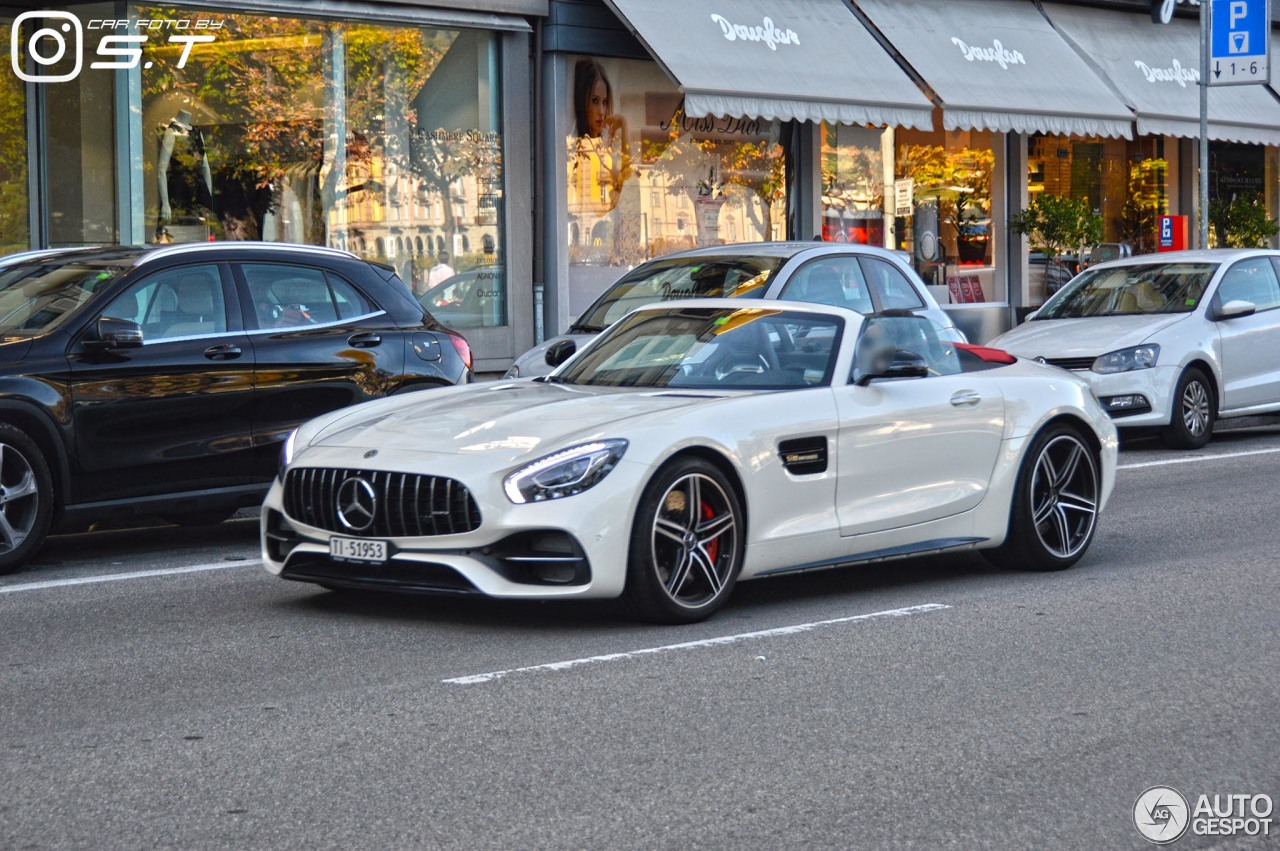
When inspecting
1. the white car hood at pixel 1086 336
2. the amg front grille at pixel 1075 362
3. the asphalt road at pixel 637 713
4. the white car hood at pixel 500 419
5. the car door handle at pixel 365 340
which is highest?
the white car hood at pixel 1086 336

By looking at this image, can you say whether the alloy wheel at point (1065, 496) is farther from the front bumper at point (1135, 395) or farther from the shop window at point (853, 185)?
the shop window at point (853, 185)

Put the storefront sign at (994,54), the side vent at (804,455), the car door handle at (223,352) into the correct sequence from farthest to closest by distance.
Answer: the storefront sign at (994,54), the car door handle at (223,352), the side vent at (804,455)

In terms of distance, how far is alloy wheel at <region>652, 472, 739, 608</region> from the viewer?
7.28 m

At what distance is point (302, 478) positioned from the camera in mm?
7574

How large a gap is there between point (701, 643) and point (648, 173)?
15.2 m

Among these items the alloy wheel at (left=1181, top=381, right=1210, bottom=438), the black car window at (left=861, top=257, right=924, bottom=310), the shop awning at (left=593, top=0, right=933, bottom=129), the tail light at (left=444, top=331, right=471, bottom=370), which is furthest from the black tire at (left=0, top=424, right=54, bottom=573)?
the shop awning at (left=593, top=0, right=933, bottom=129)

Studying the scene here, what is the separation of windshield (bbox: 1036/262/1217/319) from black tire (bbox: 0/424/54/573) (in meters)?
10.7

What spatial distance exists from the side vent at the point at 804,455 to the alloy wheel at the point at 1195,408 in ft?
28.7

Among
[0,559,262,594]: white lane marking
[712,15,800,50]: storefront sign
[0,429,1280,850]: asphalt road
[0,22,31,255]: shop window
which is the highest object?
[712,15,800,50]: storefront sign

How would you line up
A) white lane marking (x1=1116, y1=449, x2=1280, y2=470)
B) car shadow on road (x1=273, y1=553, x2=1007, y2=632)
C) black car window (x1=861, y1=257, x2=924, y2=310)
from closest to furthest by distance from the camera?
car shadow on road (x1=273, y1=553, x2=1007, y2=632)
black car window (x1=861, y1=257, x2=924, y2=310)
white lane marking (x1=1116, y1=449, x2=1280, y2=470)

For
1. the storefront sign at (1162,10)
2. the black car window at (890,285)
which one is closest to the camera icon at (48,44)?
the black car window at (890,285)

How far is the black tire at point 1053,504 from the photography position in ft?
29.1

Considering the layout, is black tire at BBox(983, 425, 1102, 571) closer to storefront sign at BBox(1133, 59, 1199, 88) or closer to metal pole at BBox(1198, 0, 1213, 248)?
metal pole at BBox(1198, 0, 1213, 248)

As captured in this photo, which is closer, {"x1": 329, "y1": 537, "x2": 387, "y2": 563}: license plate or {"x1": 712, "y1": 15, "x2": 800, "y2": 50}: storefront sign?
{"x1": 329, "y1": 537, "x2": 387, "y2": 563}: license plate
